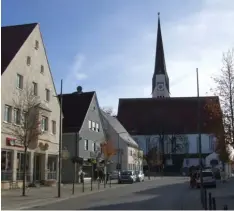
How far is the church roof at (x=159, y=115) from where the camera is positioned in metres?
102

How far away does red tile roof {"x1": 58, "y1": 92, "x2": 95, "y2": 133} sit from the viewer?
50.7m

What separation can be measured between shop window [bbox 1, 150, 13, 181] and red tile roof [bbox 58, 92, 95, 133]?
16.3m

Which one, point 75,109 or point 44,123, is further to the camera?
point 75,109

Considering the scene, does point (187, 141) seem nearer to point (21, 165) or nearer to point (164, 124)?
point (164, 124)

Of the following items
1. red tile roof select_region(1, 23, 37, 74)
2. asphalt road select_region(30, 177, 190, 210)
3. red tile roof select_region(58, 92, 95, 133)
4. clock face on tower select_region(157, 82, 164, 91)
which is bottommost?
asphalt road select_region(30, 177, 190, 210)

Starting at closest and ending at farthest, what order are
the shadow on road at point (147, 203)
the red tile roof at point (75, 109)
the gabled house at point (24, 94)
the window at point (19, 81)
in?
the shadow on road at point (147, 203) < the gabled house at point (24, 94) < the window at point (19, 81) < the red tile roof at point (75, 109)

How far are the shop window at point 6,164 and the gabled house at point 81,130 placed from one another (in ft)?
45.0

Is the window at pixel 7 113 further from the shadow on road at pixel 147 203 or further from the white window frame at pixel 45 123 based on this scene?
the shadow on road at pixel 147 203

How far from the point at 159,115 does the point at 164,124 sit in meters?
3.11

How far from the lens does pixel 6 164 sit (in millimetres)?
33312

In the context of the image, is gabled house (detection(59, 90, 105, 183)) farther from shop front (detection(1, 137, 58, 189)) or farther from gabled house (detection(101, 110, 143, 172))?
gabled house (detection(101, 110, 143, 172))

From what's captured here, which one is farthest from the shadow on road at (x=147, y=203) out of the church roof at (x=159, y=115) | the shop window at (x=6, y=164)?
the church roof at (x=159, y=115)

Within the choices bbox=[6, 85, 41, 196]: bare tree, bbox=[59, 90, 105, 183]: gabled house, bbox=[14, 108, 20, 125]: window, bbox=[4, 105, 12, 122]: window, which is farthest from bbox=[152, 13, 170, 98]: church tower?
bbox=[4, 105, 12, 122]: window

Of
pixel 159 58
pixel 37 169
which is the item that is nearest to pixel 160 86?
pixel 159 58
